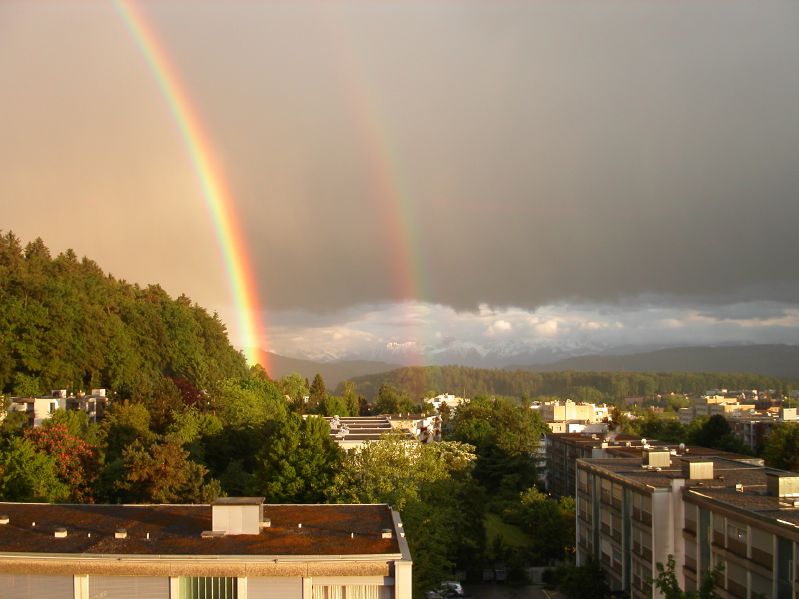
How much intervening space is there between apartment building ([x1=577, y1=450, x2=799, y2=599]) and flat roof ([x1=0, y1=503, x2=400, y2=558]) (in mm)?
9696

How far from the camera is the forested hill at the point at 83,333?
5222 cm

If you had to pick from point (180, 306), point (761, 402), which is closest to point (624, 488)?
point (180, 306)

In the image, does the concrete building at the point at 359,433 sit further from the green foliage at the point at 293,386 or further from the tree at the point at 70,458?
the green foliage at the point at 293,386

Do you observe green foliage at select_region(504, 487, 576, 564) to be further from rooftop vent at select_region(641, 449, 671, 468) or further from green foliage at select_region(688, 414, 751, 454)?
green foliage at select_region(688, 414, 751, 454)

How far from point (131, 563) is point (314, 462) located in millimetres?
16018

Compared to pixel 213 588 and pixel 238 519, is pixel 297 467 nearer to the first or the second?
pixel 238 519

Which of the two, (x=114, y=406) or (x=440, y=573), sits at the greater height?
(x=114, y=406)

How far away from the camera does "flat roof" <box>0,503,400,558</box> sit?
19.1m

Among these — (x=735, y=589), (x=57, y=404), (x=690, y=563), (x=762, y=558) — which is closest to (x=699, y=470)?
(x=690, y=563)

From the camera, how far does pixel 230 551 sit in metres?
19.0

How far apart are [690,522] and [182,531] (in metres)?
16.0

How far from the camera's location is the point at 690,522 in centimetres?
2630

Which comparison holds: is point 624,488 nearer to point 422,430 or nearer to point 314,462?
point 314,462

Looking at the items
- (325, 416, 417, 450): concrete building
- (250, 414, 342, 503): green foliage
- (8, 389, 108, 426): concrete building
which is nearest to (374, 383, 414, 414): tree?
(325, 416, 417, 450): concrete building
